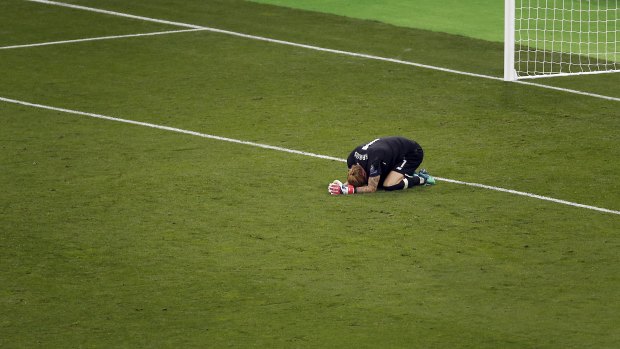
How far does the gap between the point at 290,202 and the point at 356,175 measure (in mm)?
648

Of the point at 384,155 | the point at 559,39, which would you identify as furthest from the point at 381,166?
the point at 559,39

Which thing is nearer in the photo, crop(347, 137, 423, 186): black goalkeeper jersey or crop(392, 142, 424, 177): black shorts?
crop(347, 137, 423, 186): black goalkeeper jersey

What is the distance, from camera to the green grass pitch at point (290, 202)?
9.91 m

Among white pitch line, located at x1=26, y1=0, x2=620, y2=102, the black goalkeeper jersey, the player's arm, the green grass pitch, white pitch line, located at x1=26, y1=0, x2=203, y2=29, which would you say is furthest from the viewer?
white pitch line, located at x1=26, y1=0, x2=203, y2=29

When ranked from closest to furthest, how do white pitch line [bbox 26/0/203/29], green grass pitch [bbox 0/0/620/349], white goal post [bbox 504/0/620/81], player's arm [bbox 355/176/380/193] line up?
green grass pitch [bbox 0/0/620/349] → player's arm [bbox 355/176/380/193] → white goal post [bbox 504/0/620/81] → white pitch line [bbox 26/0/203/29]

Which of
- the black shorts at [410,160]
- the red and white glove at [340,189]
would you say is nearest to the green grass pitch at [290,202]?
the red and white glove at [340,189]

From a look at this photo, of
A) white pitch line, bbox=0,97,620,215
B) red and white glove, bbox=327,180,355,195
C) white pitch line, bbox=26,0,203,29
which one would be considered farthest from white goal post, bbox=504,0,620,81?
red and white glove, bbox=327,180,355,195

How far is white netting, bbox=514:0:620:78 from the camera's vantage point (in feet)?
59.5

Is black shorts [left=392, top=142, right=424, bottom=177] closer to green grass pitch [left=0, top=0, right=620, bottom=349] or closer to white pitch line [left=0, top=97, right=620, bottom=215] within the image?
green grass pitch [left=0, top=0, right=620, bottom=349]

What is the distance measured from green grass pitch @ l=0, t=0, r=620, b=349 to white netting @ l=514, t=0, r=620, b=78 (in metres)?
0.54

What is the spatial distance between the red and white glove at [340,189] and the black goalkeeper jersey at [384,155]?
187 millimetres

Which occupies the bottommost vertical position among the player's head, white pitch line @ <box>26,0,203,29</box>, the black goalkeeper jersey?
the player's head

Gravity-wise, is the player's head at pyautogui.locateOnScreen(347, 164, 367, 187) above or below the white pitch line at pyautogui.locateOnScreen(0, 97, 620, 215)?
above

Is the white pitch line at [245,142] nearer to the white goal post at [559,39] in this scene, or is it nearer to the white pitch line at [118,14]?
the white goal post at [559,39]
